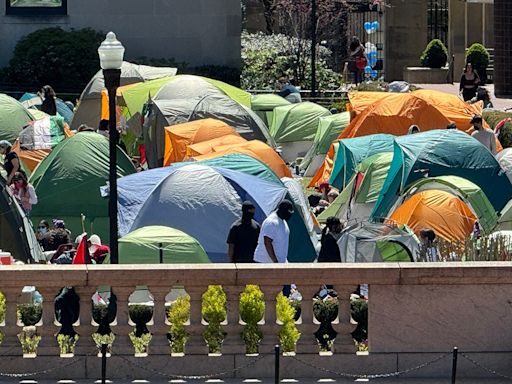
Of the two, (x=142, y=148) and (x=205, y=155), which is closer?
(x=205, y=155)

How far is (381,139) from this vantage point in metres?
27.0

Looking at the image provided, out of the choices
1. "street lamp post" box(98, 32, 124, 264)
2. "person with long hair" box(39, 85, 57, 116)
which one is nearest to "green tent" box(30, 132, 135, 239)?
"street lamp post" box(98, 32, 124, 264)

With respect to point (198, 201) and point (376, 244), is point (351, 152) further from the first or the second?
point (376, 244)

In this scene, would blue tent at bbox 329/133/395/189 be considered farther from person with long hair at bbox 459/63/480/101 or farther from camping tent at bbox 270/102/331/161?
person with long hair at bbox 459/63/480/101

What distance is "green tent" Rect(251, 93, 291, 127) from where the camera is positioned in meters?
33.7

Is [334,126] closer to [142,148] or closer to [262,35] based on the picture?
[142,148]

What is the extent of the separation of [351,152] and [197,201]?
670 cm

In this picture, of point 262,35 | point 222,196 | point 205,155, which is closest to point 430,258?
point 222,196

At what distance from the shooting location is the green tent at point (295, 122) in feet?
106

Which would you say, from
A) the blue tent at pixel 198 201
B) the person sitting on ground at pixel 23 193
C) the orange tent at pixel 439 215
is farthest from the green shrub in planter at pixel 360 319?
the person sitting on ground at pixel 23 193

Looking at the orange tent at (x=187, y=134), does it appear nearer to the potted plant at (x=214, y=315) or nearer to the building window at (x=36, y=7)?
the potted plant at (x=214, y=315)

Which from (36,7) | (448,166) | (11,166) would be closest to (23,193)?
(11,166)

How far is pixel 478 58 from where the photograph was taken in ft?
153

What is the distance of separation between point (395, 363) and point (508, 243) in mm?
6192
